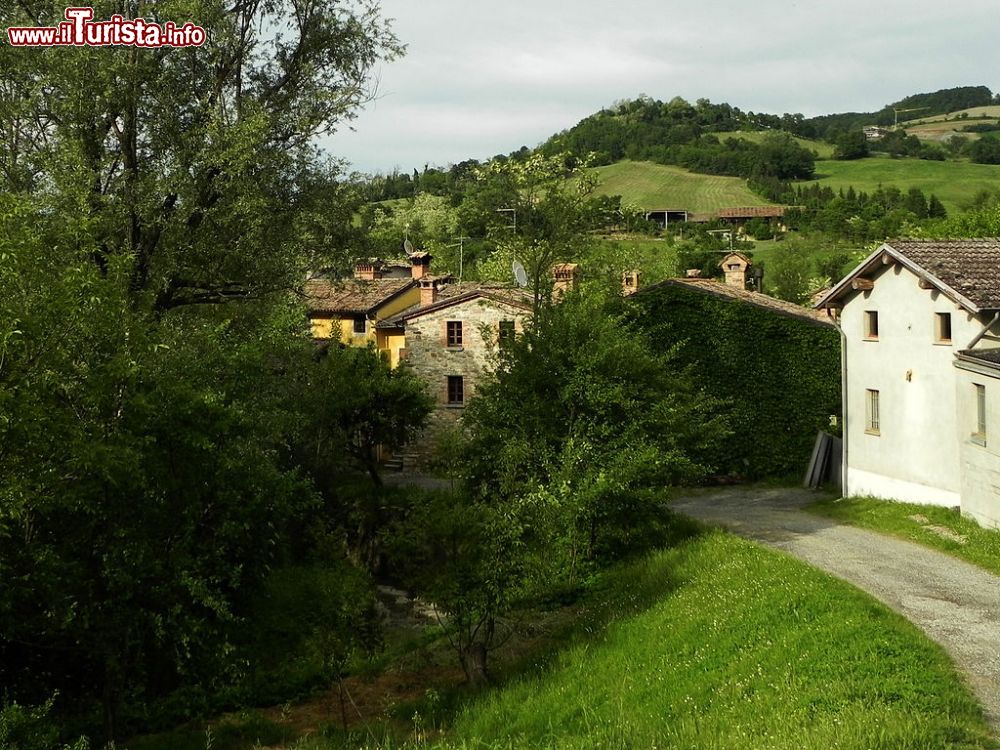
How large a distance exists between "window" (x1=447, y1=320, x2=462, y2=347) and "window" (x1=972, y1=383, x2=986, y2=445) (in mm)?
21228

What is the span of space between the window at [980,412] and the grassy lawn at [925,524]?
1.90 metres

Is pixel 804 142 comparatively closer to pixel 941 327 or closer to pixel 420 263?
pixel 420 263

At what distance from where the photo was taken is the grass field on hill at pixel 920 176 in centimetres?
10788

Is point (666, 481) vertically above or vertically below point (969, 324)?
below

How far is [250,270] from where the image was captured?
64.8 feet

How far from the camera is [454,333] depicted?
37062mm

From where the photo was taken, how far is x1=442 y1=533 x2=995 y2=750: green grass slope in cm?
869

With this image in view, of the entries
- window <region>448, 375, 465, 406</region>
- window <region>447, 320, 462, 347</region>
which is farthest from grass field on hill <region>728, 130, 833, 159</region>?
window <region>448, 375, 465, 406</region>

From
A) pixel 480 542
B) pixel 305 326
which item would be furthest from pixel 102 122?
pixel 305 326

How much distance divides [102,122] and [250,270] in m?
4.19

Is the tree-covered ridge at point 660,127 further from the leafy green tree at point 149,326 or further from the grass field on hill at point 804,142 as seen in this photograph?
the leafy green tree at point 149,326

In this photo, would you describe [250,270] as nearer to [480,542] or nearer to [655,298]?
[480,542]

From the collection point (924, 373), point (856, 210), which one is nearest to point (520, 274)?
point (924, 373)

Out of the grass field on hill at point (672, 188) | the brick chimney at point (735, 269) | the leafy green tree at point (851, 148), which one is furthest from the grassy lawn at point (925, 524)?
the leafy green tree at point (851, 148)
